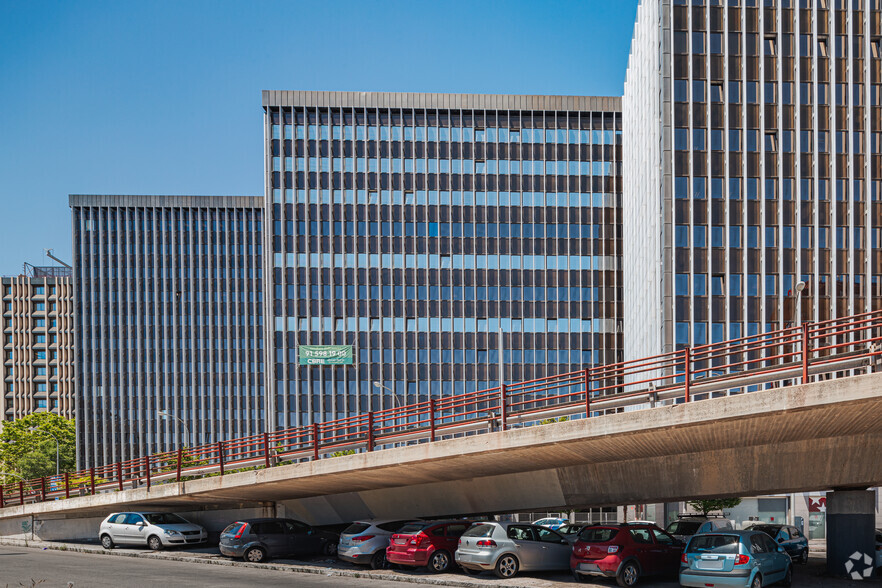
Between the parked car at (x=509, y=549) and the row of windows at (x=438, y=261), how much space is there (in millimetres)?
55602

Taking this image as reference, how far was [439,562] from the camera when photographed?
2234cm

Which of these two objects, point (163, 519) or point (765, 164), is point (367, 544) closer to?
point (163, 519)

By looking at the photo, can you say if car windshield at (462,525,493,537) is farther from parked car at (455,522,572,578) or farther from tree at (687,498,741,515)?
tree at (687,498,741,515)

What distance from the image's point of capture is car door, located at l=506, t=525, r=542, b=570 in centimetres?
2109

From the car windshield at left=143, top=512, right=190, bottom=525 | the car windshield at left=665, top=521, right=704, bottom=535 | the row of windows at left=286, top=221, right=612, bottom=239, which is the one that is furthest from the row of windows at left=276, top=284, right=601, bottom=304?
the car windshield at left=665, top=521, right=704, bottom=535

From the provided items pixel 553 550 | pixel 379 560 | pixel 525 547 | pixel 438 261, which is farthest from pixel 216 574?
pixel 438 261

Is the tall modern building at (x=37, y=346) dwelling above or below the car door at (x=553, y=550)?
above

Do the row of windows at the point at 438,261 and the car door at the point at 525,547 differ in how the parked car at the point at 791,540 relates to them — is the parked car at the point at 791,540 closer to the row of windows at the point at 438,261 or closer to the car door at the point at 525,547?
the car door at the point at 525,547

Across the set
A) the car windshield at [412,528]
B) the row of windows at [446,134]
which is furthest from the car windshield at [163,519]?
the row of windows at [446,134]

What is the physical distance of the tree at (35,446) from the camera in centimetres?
9331

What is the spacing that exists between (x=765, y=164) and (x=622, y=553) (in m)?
32.5

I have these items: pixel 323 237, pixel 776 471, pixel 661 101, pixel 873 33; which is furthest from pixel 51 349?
pixel 776 471

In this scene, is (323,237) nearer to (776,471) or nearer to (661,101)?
(661,101)

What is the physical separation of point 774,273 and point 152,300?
82.1m
